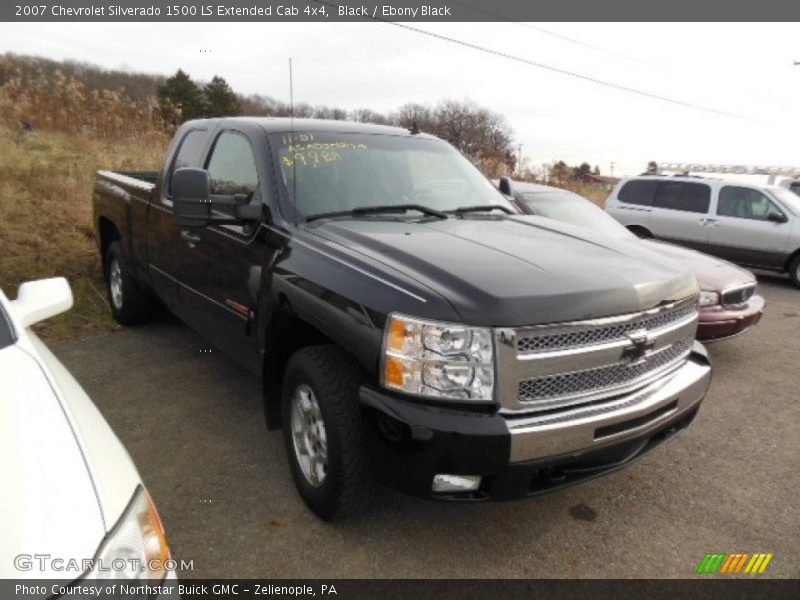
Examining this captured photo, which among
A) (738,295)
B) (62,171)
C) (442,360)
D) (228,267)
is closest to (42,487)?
(442,360)

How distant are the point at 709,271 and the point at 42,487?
5.51m

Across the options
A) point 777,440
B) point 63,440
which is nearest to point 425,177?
point 63,440

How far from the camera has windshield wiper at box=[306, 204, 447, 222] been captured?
10.0ft

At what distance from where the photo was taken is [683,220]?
9.82 metres

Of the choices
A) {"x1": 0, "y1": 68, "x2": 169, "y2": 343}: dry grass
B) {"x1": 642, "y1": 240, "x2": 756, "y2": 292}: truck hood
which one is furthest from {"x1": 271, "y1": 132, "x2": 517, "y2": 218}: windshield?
{"x1": 0, "y1": 68, "x2": 169, "y2": 343}: dry grass

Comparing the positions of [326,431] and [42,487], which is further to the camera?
[326,431]

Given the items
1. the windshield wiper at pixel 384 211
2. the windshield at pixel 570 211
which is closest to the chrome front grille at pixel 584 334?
the windshield wiper at pixel 384 211

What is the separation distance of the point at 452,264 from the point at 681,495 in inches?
73.3

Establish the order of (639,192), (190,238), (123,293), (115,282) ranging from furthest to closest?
(639,192) < (115,282) < (123,293) < (190,238)

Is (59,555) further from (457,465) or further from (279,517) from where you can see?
(279,517)

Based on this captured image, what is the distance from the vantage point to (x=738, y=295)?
16.9 ft

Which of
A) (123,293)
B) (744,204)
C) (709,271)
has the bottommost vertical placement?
(123,293)

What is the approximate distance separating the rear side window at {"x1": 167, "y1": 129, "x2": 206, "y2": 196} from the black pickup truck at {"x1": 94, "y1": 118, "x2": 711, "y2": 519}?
315 mm

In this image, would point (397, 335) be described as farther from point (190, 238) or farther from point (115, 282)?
point (115, 282)
